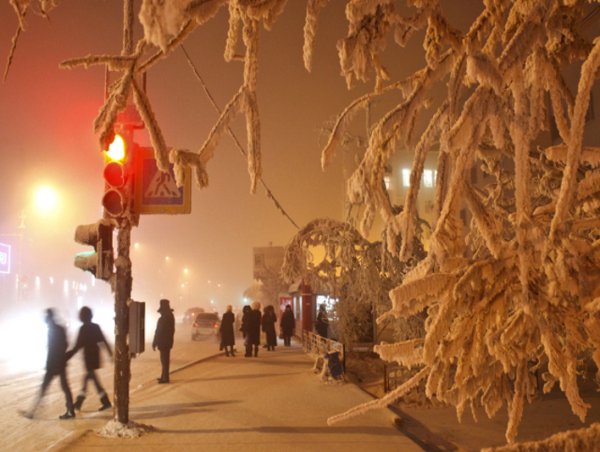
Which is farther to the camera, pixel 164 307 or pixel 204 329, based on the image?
pixel 204 329

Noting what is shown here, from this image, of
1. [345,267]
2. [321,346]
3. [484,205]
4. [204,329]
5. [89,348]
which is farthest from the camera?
[204,329]

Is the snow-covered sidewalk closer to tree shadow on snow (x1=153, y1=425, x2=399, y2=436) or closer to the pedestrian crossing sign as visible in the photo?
tree shadow on snow (x1=153, y1=425, x2=399, y2=436)

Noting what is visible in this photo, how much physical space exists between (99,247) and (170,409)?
329 centimetres

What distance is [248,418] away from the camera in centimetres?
866

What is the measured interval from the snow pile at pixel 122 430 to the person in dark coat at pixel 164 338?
5.28 m

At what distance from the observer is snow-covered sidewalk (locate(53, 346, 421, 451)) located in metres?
7.14

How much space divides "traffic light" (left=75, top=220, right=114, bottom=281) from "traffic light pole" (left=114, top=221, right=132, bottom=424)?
143mm

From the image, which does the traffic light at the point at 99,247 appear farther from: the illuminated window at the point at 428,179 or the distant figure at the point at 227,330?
the illuminated window at the point at 428,179

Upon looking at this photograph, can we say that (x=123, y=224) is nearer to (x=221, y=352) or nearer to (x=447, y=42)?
(x=447, y=42)

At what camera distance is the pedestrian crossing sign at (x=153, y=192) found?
26.9 feet

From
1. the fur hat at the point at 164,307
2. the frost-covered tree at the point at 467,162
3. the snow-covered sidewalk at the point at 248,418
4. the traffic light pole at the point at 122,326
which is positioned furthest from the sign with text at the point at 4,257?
the frost-covered tree at the point at 467,162

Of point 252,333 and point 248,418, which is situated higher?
point 252,333

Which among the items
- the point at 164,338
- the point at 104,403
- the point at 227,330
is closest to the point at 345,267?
the point at 164,338

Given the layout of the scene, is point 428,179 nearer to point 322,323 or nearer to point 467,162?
point 322,323
